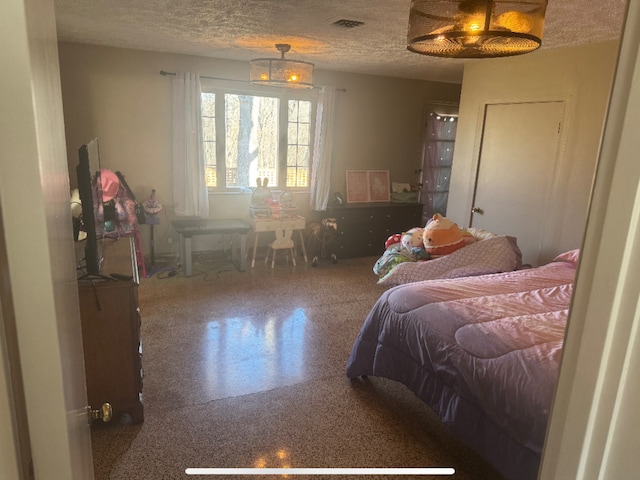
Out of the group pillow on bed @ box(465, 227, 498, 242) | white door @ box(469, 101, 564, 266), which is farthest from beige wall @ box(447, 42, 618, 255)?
pillow on bed @ box(465, 227, 498, 242)

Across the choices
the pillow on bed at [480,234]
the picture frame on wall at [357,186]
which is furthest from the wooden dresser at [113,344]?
the picture frame on wall at [357,186]

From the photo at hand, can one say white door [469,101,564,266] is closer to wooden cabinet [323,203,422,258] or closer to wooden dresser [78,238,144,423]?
wooden cabinet [323,203,422,258]

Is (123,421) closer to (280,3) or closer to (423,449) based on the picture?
(423,449)

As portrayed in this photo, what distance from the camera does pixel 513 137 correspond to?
4.20 metres

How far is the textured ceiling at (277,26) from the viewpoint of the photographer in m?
2.68

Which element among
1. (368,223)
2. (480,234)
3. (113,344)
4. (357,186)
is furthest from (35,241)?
(357,186)

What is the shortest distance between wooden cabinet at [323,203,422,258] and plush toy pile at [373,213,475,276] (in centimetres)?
157

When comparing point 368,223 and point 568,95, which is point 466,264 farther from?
point 368,223

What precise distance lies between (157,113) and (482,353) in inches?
163

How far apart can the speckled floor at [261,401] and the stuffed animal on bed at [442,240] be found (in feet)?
2.68

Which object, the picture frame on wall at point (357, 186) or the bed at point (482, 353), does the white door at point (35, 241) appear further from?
the picture frame on wall at point (357, 186)

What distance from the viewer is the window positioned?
16.8ft

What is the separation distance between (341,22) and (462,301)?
79.8 inches

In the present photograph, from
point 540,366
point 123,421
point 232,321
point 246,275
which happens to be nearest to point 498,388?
point 540,366
